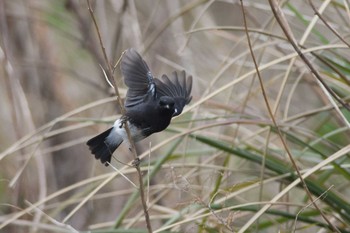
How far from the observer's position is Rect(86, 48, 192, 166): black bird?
191 centimetres

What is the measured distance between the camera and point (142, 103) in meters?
2.03

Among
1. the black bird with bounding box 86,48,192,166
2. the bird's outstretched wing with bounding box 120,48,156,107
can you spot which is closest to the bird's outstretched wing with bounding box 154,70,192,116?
the black bird with bounding box 86,48,192,166

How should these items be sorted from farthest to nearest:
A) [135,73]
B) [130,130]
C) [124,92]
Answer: [124,92] < [130,130] < [135,73]

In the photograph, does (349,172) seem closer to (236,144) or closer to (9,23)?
(236,144)

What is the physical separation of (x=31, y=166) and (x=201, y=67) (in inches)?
45.8

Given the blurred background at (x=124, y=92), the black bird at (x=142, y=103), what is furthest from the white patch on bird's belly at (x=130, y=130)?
the blurred background at (x=124, y=92)

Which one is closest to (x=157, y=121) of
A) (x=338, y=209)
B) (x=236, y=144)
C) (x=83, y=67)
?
(x=236, y=144)

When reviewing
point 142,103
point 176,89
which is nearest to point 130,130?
point 142,103

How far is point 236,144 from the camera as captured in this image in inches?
89.1

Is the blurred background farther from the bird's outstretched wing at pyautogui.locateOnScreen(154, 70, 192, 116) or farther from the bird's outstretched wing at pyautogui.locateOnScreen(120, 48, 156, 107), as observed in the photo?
the bird's outstretched wing at pyautogui.locateOnScreen(120, 48, 156, 107)

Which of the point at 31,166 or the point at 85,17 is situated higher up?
the point at 85,17

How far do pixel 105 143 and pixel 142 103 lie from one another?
164 mm

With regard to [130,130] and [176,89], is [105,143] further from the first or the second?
[176,89]

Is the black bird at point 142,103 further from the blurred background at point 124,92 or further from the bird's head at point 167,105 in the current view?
the blurred background at point 124,92
